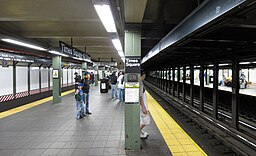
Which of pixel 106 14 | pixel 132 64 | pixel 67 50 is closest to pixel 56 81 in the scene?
pixel 67 50

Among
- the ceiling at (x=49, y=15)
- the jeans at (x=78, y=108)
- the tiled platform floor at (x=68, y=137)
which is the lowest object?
the tiled platform floor at (x=68, y=137)

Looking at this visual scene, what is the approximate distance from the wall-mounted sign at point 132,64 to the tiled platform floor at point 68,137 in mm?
1576

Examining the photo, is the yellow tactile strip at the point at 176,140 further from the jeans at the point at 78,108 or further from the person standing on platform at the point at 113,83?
the person standing on platform at the point at 113,83

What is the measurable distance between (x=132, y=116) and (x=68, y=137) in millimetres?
1748

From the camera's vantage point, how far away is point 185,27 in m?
2.56

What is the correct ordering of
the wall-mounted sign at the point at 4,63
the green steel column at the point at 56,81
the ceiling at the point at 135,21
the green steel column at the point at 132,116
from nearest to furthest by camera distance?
the ceiling at the point at 135,21
the green steel column at the point at 132,116
the wall-mounted sign at the point at 4,63
the green steel column at the point at 56,81

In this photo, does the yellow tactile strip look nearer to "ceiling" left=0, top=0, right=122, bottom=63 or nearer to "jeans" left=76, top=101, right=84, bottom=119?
"jeans" left=76, top=101, right=84, bottom=119

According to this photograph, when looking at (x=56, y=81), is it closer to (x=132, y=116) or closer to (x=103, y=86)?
(x=103, y=86)

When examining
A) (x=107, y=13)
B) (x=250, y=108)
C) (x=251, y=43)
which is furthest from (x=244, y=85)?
(x=107, y=13)

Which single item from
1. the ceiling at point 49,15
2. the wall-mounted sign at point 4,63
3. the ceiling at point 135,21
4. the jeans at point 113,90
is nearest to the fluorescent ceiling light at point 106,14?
the ceiling at point 135,21

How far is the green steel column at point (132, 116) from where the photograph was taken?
3447 mm

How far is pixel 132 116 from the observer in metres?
3.50

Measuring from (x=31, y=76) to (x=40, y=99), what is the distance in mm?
1471

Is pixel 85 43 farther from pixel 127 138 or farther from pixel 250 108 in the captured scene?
pixel 250 108
